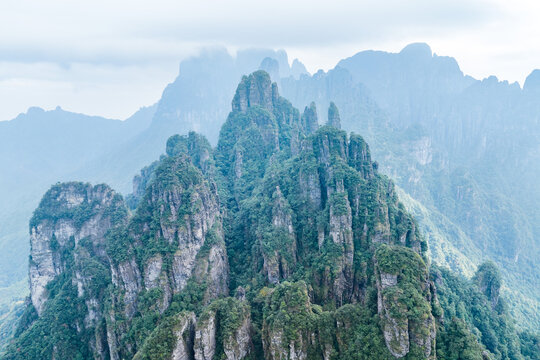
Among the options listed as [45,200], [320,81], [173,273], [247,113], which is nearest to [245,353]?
[173,273]

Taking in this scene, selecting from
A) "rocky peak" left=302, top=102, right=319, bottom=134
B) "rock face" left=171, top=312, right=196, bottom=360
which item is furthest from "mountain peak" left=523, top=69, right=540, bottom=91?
"rock face" left=171, top=312, right=196, bottom=360

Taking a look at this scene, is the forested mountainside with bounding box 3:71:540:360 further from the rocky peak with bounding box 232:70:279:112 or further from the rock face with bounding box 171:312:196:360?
the rocky peak with bounding box 232:70:279:112

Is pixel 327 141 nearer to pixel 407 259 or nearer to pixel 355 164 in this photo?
pixel 355 164

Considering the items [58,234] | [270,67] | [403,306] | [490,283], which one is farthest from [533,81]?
[58,234]

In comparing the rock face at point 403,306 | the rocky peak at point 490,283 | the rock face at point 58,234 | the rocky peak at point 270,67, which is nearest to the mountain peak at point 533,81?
the rocky peak at point 270,67

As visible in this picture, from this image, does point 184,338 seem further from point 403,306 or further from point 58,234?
point 58,234
